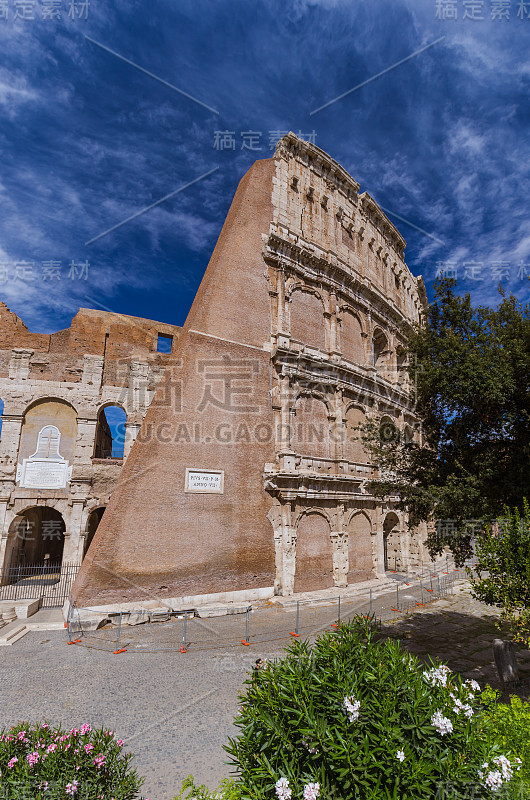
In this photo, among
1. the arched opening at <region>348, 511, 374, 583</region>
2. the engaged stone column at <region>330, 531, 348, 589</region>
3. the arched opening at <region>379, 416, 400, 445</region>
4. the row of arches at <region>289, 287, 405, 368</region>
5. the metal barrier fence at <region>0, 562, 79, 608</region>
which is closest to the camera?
the arched opening at <region>379, 416, 400, 445</region>

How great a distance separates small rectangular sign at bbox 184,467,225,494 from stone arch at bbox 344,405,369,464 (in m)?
7.80

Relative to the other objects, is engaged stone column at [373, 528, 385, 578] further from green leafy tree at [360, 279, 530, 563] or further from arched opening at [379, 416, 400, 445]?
green leafy tree at [360, 279, 530, 563]

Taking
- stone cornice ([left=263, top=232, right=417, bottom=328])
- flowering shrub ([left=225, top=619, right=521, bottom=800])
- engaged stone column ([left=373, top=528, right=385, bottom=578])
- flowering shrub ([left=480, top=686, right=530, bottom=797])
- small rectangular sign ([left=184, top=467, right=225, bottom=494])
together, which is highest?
stone cornice ([left=263, top=232, right=417, bottom=328])

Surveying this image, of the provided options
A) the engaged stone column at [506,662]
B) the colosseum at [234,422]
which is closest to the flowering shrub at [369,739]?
the engaged stone column at [506,662]

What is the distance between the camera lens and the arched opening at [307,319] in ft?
72.4

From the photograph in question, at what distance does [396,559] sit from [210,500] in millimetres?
15316

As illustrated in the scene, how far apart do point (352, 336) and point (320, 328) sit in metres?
3.19

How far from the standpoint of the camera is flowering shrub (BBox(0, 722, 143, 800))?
3953 mm

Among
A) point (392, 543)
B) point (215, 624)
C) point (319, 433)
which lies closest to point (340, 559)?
point (319, 433)

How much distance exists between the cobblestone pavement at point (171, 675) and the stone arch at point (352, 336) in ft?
47.8

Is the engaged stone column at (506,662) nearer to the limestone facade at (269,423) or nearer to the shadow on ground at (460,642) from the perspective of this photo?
the shadow on ground at (460,642)

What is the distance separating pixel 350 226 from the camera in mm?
27125

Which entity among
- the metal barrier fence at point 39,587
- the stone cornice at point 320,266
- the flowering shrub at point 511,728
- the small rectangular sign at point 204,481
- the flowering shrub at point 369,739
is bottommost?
the metal barrier fence at point 39,587

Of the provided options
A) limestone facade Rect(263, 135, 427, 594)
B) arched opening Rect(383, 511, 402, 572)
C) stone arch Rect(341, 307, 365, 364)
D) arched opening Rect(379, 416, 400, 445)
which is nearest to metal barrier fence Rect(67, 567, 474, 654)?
limestone facade Rect(263, 135, 427, 594)
